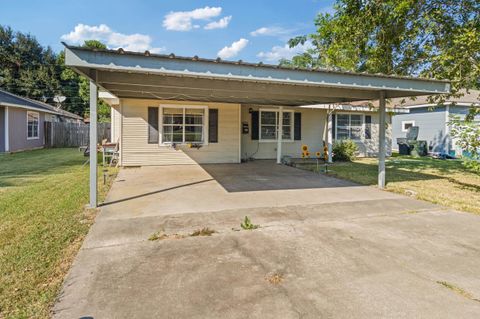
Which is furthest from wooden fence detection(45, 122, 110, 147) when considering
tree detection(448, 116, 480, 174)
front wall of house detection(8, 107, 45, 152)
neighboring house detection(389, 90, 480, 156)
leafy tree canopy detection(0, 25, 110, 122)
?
neighboring house detection(389, 90, 480, 156)

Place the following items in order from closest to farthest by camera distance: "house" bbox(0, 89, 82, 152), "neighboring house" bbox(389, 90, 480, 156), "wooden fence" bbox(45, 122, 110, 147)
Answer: "house" bbox(0, 89, 82, 152) → "neighboring house" bbox(389, 90, 480, 156) → "wooden fence" bbox(45, 122, 110, 147)

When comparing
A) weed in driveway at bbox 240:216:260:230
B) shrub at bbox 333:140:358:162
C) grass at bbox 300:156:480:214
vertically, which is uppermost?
shrub at bbox 333:140:358:162

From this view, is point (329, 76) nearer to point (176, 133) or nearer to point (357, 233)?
point (357, 233)

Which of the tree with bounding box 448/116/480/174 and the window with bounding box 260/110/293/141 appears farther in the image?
the window with bounding box 260/110/293/141

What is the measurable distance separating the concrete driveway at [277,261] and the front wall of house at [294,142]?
672 centimetres

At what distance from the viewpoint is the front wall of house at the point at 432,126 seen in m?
16.5

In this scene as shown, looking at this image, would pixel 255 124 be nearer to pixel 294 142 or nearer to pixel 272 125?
pixel 272 125

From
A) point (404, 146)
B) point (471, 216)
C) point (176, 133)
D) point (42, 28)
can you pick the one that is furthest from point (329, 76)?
point (42, 28)

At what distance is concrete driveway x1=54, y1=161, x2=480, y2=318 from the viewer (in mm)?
2377

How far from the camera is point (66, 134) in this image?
20328 mm

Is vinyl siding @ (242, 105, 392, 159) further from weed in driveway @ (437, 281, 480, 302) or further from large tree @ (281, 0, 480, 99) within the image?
weed in driveway @ (437, 281, 480, 302)

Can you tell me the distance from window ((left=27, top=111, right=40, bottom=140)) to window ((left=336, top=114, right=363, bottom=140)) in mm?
16430

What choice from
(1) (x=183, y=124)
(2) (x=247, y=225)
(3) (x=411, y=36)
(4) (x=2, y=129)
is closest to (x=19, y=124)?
(4) (x=2, y=129)

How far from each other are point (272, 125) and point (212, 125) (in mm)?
2933
